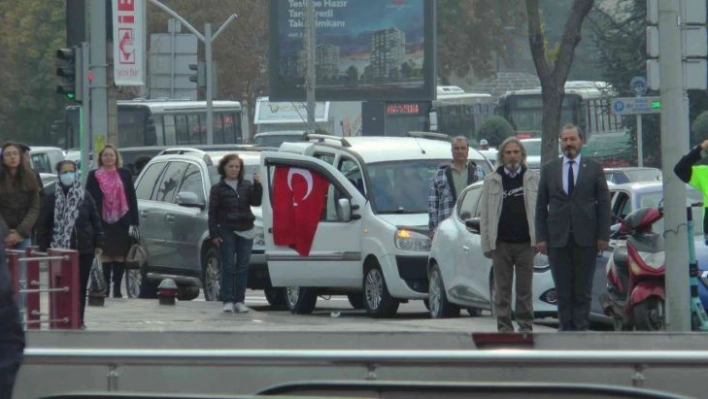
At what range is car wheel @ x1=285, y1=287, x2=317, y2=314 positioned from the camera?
17625 mm

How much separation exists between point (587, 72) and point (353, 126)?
133ft

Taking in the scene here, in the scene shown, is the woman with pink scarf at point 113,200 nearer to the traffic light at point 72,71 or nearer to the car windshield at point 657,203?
the traffic light at point 72,71

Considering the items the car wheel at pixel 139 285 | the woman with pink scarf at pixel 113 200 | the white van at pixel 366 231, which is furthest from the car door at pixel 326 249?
the car wheel at pixel 139 285

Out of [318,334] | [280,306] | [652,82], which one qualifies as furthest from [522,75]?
[318,334]

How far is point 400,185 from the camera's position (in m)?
17.3

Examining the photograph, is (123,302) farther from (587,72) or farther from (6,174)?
(587,72)

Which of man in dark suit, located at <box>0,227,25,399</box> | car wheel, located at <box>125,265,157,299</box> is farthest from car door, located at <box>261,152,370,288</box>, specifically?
man in dark suit, located at <box>0,227,25,399</box>

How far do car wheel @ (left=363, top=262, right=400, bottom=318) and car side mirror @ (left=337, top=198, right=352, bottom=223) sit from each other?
59cm

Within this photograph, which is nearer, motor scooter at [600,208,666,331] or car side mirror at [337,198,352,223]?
motor scooter at [600,208,666,331]

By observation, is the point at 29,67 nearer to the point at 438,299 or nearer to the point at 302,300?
the point at 302,300

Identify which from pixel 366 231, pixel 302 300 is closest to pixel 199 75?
pixel 302 300

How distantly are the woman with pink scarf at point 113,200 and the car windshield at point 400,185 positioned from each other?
3004 millimetres

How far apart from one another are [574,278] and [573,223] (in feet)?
1.52

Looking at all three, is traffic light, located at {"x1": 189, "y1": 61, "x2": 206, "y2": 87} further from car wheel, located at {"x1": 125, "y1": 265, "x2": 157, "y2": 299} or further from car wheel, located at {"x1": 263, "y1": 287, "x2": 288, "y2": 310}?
car wheel, located at {"x1": 263, "y1": 287, "x2": 288, "y2": 310}
